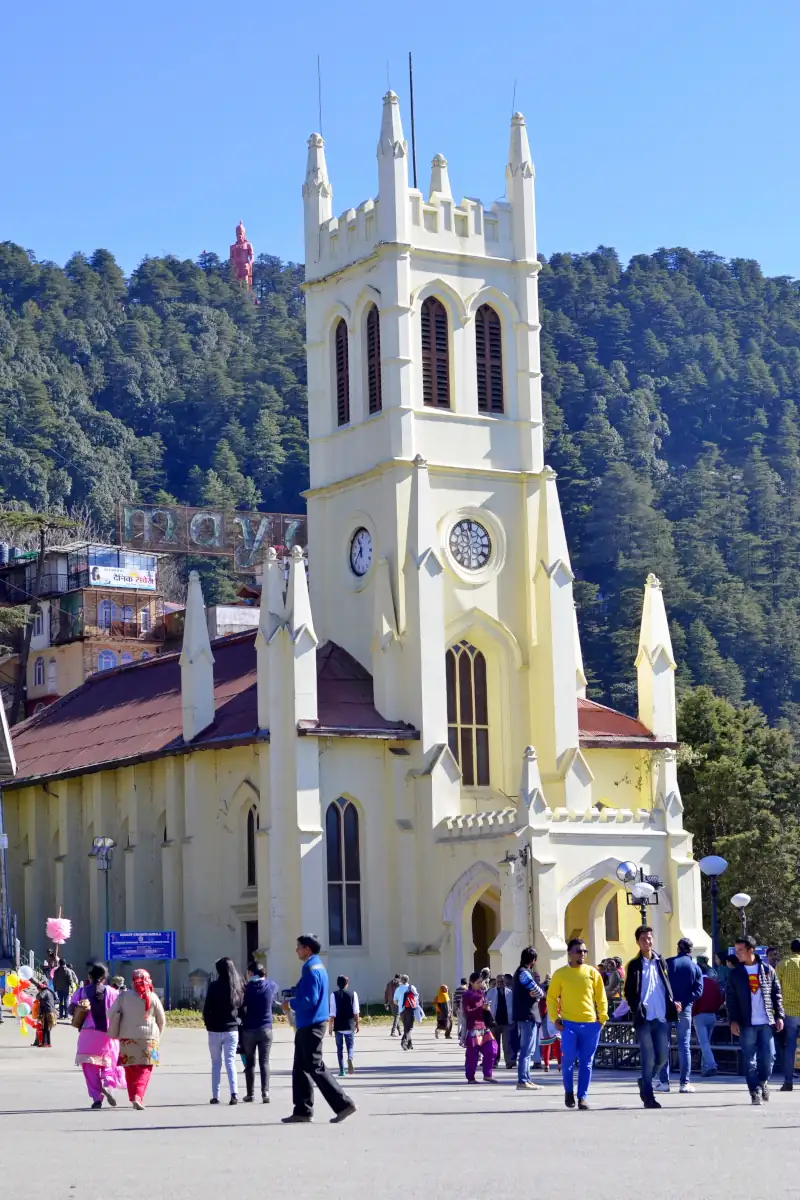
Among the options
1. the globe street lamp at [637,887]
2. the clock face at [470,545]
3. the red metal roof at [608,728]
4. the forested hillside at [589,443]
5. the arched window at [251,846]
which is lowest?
the globe street lamp at [637,887]

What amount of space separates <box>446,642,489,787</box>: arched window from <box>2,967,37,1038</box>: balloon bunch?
1627 cm

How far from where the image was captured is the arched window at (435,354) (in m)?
57.6

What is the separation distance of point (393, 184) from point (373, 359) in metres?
4.74

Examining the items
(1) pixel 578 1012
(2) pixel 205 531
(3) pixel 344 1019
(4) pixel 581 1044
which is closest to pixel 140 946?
(3) pixel 344 1019

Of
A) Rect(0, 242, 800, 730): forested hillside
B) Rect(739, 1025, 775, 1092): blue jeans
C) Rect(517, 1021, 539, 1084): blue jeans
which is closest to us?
Rect(739, 1025, 775, 1092): blue jeans

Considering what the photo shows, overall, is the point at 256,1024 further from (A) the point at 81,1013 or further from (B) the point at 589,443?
(B) the point at 589,443

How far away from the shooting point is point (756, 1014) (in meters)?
22.8

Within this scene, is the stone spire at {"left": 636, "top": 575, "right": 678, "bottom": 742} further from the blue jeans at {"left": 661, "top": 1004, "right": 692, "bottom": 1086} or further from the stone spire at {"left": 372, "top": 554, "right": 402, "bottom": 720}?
the blue jeans at {"left": 661, "top": 1004, "right": 692, "bottom": 1086}

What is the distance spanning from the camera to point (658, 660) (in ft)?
193

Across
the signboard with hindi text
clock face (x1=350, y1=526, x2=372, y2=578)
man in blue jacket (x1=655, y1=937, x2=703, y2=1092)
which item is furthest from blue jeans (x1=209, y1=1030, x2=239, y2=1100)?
the signboard with hindi text

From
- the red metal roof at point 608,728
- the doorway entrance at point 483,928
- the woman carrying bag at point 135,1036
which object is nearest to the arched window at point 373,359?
the red metal roof at point 608,728

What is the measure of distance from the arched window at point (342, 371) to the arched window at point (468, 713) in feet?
25.3

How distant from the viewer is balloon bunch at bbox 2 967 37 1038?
38031 mm

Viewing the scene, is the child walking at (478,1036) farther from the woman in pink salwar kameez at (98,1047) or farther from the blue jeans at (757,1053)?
the blue jeans at (757,1053)
